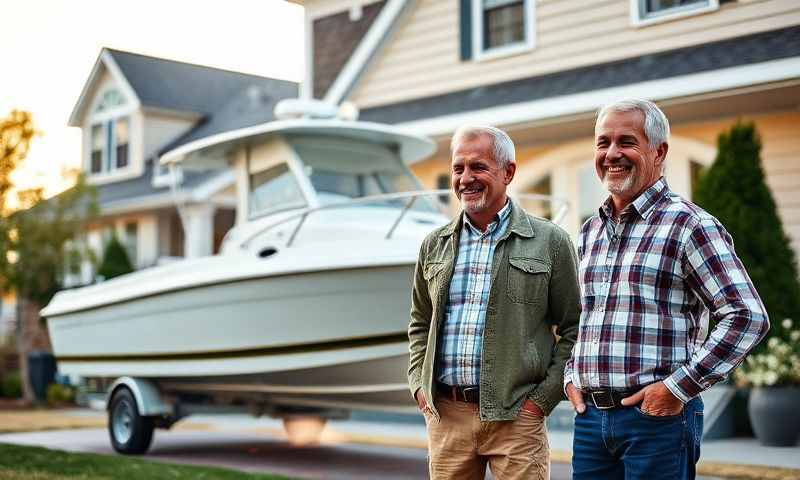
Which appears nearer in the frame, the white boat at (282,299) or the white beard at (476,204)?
the white beard at (476,204)

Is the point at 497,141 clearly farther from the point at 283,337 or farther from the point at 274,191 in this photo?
the point at 274,191

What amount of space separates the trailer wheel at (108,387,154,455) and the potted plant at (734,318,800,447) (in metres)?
5.61

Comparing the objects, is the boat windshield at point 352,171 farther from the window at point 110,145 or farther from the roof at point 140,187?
the window at point 110,145

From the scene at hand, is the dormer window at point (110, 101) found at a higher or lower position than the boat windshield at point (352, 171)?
higher

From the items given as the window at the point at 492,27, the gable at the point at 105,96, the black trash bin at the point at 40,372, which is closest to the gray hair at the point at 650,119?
the window at the point at 492,27

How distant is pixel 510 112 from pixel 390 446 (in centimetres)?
412

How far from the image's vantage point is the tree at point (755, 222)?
9.63m

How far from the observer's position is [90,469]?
24.1ft

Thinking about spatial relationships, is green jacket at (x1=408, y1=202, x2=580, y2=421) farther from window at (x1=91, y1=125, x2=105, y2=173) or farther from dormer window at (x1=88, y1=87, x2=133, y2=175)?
window at (x1=91, y1=125, x2=105, y2=173)

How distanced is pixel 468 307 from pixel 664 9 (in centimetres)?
875

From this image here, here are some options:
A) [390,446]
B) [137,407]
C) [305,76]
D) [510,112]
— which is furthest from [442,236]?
[305,76]

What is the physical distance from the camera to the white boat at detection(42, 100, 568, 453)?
736 cm

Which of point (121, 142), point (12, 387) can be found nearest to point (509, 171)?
point (12, 387)

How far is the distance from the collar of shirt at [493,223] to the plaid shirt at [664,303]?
0.51m
